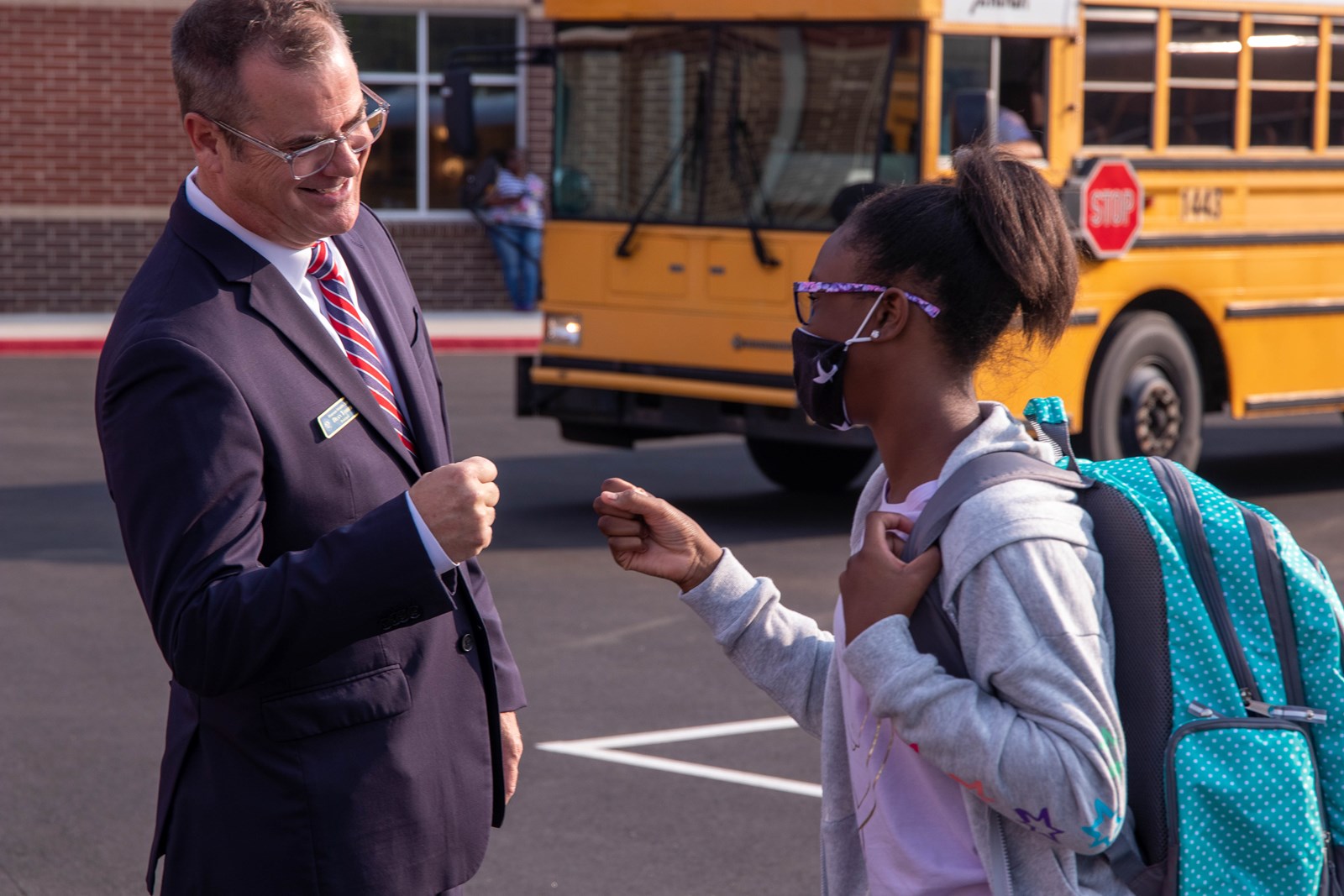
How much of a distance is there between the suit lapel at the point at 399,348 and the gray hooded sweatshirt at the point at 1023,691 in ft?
2.76

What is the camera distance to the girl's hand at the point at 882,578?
2.13 meters

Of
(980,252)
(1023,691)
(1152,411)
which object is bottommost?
(1152,411)

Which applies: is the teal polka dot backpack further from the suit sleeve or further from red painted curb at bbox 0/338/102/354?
red painted curb at bbox 0/338/102/354

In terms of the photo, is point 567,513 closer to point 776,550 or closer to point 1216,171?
point 776,550

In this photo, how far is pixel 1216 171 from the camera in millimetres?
10547

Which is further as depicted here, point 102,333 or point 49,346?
point 102,333

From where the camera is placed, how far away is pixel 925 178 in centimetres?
898

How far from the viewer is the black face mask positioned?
2.35 m

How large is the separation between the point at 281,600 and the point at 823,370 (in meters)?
0.73

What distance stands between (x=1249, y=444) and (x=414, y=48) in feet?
42.1

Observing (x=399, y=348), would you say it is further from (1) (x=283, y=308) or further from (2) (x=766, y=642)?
(2) (x=766, y=642)

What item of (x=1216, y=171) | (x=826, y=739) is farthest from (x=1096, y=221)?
(x=826, y=739)

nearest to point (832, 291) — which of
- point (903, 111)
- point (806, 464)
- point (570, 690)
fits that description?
point (570, 690)

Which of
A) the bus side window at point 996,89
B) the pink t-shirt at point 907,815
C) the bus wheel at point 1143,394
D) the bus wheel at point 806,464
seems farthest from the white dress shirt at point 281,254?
the bus wheel at point 806,464
